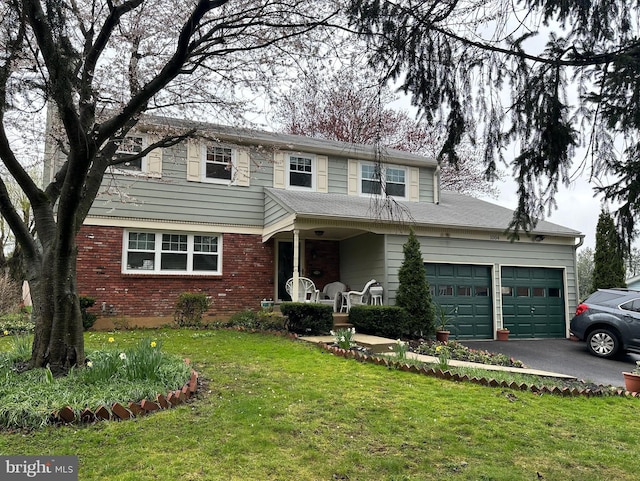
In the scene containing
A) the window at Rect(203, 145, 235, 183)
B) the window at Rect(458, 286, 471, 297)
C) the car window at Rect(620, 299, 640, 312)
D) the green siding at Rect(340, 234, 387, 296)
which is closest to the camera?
the car window at Rect(620, 299, 640, 312)

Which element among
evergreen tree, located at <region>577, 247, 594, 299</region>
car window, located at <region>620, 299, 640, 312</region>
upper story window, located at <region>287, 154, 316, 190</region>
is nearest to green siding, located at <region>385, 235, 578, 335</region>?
car window, located at <region>620, 299, 640, 312</region>

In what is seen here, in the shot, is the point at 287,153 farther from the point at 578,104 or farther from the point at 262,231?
the point at 578,104

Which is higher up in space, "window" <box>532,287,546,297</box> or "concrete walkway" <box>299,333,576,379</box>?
"window" <box>532,287,546,297</box>

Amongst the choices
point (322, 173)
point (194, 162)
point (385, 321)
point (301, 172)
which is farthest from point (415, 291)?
point (194, 162)

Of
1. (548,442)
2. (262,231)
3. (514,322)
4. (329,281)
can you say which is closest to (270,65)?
(548,442)

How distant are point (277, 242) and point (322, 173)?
2.53m

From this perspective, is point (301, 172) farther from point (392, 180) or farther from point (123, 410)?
point (123, 410)

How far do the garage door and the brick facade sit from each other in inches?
183

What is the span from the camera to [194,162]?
13.0 m

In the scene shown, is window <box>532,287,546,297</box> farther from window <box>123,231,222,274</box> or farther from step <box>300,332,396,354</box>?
window <box>123,231,222,274</box>

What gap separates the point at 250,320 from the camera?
1145 cm

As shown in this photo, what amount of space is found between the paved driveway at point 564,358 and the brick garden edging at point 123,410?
6.88 metres

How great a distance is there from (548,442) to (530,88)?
3233 mm

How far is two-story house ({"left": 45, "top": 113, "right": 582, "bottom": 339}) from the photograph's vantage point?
466 inches
